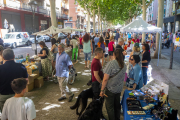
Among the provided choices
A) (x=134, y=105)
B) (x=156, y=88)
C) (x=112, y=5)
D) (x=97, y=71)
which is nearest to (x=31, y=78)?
(x=97, y=71)

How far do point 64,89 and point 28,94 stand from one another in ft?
5.32

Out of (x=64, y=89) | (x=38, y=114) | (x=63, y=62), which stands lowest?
(x=38, y=114)

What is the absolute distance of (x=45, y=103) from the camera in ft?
16.6

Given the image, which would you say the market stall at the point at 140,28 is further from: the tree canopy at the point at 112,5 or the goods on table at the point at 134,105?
the tree canopy at the point at 112,5

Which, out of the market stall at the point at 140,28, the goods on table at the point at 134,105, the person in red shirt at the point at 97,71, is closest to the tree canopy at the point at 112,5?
the market stall at the point at 140,28

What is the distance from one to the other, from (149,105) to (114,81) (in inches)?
31.6

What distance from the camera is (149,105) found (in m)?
3.09

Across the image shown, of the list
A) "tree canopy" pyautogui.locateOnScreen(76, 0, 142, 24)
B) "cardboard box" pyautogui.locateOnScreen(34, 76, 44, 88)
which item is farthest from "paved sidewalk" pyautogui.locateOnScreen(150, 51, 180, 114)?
"tree canopy" pyautogui.locateOnScreen(76, 0, 142, 24)

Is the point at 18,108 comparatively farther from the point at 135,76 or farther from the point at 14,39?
the point at 14,39

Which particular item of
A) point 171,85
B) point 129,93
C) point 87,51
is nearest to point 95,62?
point 129,93

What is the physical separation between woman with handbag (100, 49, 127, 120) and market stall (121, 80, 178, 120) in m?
0.29

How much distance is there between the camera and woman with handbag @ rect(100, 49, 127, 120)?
3.25 m

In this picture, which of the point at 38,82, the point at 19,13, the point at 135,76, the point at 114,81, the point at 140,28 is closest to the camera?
the point at 114,81

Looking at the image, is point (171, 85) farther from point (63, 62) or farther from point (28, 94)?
point (28, 94)
